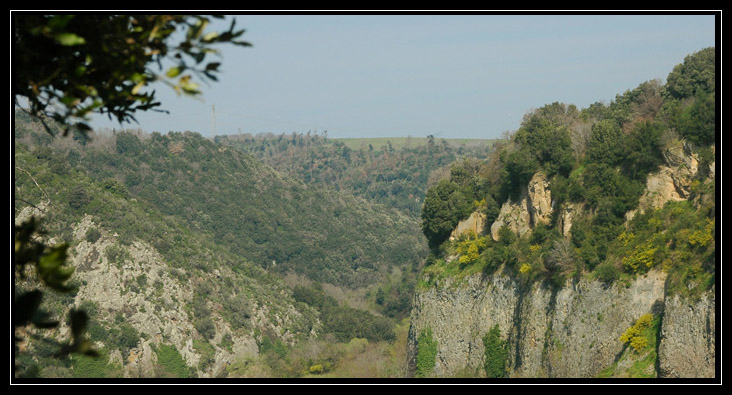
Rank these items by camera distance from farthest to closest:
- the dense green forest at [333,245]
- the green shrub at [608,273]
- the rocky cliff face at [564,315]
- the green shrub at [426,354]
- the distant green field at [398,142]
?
1. the distant green field at [398,142]
2. the green shrub at [426,354]
3. the dense green forest at [333,245]
4. the green shrub at [608,273]
5. the rocky cliff face at [564,315]

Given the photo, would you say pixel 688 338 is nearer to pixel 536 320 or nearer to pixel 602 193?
pixel 536 320

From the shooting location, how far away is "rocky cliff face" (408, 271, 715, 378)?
23.8 meters

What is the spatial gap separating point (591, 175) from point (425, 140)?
158815 mm

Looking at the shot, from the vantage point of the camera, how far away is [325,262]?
300 ft

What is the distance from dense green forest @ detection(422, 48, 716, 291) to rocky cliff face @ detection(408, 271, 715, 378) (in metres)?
0.72

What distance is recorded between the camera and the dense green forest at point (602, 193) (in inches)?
1098

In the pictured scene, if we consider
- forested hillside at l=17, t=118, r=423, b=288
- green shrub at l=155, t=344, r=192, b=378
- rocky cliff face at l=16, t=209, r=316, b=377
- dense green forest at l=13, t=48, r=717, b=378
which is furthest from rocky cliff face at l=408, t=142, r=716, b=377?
forested hillside at l=17, t=118, r=423, b=288

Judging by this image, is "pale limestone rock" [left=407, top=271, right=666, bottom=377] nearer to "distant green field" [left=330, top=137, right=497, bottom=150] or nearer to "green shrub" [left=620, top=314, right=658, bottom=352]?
"green shrub" [left=620, top=314, right=658, bottom=352]

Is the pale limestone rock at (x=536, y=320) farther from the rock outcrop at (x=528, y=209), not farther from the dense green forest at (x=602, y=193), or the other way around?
the rock outcrop at (x=528, y=209)

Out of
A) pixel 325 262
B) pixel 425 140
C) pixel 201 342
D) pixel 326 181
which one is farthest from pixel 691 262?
pixel 425 140

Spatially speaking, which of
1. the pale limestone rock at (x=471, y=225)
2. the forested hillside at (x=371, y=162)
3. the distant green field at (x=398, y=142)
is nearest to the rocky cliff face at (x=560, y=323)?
the pale limestone rock at (x=471, y=225)

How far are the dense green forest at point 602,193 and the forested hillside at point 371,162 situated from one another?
8035 centimetres

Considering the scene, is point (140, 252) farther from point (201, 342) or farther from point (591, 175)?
point (591, 175)

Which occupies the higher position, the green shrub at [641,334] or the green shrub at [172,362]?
the green shrub at [641,334]
